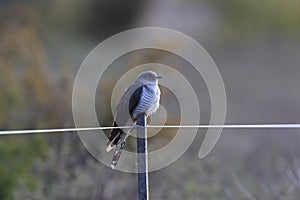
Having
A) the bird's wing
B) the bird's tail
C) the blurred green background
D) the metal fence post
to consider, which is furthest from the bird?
the blurred green background

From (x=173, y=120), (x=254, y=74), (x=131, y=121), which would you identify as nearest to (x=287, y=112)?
(x=254, y=74)

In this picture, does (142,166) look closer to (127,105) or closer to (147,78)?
(127,105)

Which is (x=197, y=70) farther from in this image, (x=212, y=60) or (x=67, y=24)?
(x=67, y=24)

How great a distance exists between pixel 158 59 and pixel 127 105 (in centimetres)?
552

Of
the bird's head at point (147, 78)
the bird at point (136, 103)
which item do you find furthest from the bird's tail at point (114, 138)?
the bird's head at point (147, 78)

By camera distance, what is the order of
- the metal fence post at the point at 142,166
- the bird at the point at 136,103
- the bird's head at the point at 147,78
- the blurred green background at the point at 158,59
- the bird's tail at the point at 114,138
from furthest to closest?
the blurred green background at the point at 158,59 < the bird's head at the point at 147,78 < the bird at the point at 136,103 < the bird's tail at the point at 114,138 < the metal fence post at the point at 142,166

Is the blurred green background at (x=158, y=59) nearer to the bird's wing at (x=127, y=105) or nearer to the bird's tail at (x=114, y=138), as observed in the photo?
the bird's wing at (x=127, y=105)

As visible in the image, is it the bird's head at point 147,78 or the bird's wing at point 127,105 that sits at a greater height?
the bird's head at point 147,78

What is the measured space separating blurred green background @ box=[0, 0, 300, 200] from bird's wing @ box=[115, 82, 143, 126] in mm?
1873

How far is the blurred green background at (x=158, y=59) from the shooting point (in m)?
8.08

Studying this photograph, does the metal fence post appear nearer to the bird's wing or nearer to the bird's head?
the bird's wing

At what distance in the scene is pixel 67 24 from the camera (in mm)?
13109

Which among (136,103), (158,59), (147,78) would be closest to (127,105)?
(136,103)

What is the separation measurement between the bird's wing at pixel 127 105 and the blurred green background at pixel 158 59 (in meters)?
1.87
